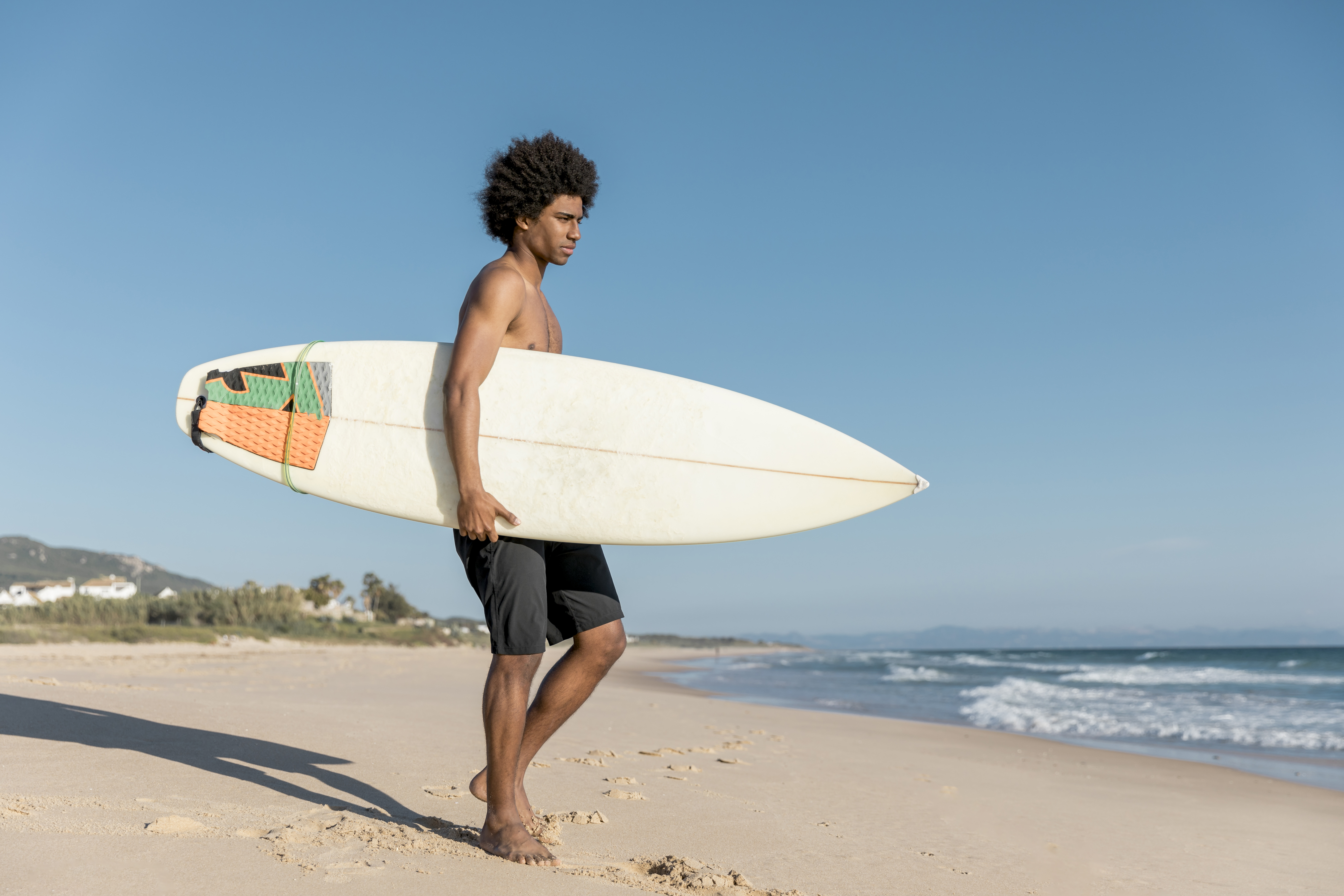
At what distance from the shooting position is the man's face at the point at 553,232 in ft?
8.11

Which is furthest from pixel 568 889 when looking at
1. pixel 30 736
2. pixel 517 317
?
pixel 30 736

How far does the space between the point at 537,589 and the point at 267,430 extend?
1132 millimetres

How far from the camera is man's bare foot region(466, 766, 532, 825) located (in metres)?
2.17

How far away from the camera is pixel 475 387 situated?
7.18 ft

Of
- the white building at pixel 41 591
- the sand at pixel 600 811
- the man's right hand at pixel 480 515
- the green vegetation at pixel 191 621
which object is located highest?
the man's right hand at pixel 480 515

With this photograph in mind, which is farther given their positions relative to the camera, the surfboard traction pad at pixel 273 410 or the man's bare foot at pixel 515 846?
the surfboard traction pad at pixel 273 410

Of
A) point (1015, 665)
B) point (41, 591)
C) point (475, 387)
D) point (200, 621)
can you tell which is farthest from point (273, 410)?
point (41, 591)

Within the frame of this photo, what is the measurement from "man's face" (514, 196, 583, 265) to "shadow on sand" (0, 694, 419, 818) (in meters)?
1.66

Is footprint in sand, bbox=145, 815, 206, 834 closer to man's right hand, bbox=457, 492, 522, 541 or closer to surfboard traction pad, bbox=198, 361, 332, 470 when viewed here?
man's right hand, bbox=457, 492, 522, 541

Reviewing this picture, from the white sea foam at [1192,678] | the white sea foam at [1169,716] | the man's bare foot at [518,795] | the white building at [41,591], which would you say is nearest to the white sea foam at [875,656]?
the white sea foam at [1192,678]

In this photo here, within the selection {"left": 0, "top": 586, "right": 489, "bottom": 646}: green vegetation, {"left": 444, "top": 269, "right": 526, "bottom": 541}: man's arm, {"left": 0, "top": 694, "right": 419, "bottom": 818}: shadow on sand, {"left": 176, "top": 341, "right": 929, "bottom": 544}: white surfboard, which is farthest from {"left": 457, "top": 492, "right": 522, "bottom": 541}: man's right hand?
{"left": 0, "top": 586, "right": 489, "bottom": 646}: green vegetation

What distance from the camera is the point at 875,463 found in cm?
284

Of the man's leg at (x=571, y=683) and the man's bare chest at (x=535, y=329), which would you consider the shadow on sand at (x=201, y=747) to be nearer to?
the man's leg at (x=571, y=683)

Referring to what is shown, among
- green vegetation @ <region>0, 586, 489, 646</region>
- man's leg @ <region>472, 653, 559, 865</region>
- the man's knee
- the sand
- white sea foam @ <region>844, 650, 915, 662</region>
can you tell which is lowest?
white sea foam @ <region>844, 650, 915, 662</region>
